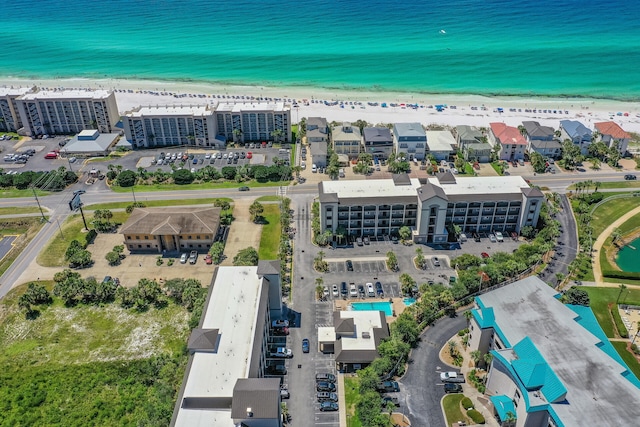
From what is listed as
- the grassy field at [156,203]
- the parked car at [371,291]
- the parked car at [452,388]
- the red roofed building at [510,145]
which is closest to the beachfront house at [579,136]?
the red roofed building at [510,145]

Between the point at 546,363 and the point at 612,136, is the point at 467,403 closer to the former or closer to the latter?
the point at 546,363

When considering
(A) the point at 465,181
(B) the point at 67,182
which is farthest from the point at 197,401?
(B) the point at 67,182

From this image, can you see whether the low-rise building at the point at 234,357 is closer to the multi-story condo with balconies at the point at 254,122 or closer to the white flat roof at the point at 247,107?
the multi-story condo with balconies at the point at 254,122

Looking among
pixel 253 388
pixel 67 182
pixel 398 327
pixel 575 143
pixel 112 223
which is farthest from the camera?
pixel 575 143

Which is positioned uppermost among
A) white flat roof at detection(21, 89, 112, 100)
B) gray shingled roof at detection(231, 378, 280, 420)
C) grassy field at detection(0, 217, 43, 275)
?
white flat roof at detection(21, 89, 112, 100)

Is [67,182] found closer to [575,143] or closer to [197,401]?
[197,401]

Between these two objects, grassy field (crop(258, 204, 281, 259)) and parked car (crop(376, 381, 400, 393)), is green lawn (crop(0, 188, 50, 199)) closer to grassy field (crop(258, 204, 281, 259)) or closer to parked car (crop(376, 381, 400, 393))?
grassy field (crop(258, 204, 281, 259))

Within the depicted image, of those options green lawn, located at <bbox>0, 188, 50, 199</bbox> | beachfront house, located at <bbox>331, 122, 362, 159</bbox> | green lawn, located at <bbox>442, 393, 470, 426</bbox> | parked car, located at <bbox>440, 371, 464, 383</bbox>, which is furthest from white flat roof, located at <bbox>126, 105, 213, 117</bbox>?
green lawn, located at <bbox>442, 393, 470, 426</bbox>
